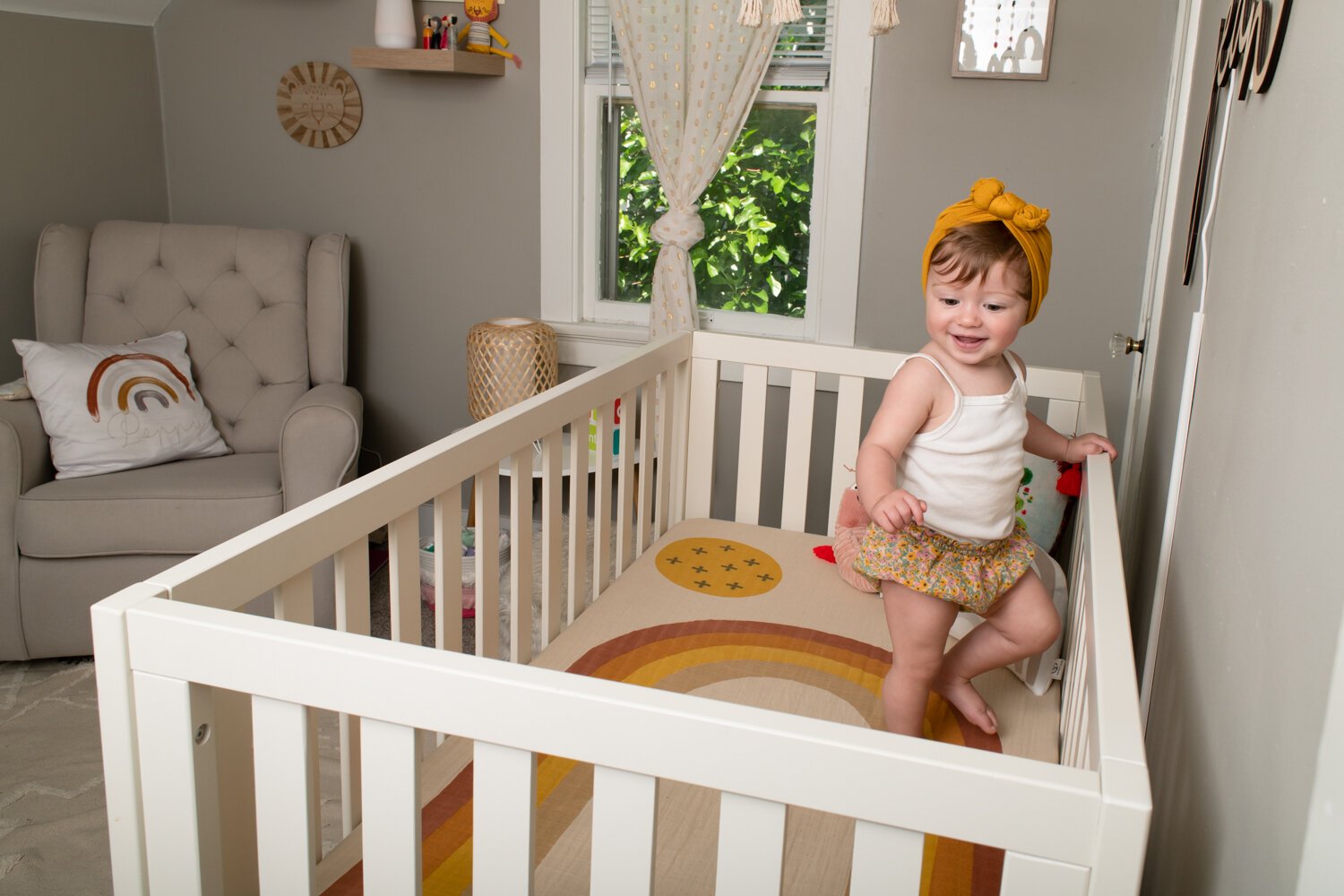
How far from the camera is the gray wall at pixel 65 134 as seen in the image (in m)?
2.75

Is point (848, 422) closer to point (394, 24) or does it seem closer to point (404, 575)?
point (404, 575)

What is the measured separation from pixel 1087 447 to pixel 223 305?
2089 mm

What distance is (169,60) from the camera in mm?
3094

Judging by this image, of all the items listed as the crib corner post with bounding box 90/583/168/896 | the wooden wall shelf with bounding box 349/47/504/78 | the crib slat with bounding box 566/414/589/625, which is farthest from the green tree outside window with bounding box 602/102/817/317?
the crib corner post with bounding box 90/583/168/896

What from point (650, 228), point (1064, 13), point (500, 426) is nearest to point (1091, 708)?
point (500, 426)

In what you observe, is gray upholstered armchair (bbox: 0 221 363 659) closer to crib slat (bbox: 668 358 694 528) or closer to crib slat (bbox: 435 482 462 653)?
crib slat (bbox: 668 358 694 528)

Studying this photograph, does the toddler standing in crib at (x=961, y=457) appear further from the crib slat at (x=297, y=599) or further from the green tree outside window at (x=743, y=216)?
the green tree outside window at (x=743, y=216)

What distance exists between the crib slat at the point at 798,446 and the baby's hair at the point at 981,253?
76 cm

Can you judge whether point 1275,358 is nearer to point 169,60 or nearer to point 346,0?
point 346,0

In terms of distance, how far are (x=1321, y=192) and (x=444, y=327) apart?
2.57 m

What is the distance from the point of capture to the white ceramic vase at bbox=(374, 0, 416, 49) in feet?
8.93

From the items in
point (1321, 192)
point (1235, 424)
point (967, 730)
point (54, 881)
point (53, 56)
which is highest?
point (53, 56)

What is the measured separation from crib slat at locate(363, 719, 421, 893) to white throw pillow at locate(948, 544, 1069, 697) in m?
0.90

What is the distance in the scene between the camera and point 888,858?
755 mm
